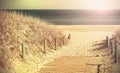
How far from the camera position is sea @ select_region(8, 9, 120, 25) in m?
2.97


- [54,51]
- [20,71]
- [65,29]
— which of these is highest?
[65,29]

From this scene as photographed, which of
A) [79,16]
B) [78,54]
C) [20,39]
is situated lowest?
[78,54]

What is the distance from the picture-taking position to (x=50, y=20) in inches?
118

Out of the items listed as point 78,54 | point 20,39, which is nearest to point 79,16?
point 78,54

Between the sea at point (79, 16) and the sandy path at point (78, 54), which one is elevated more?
the sea at point (79, 16)

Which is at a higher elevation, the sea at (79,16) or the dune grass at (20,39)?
the sea at (79,16)

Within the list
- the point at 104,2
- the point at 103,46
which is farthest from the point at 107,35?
the point at 104,2

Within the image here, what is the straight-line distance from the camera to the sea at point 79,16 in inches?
117

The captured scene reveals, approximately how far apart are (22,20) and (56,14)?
0.32 meters

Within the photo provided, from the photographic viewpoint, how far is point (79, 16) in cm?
298

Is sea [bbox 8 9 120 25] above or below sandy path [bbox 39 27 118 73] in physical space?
above

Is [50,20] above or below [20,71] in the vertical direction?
above

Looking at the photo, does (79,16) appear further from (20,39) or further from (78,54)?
(20,39)

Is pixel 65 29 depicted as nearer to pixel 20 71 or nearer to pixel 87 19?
pixel 87 19
